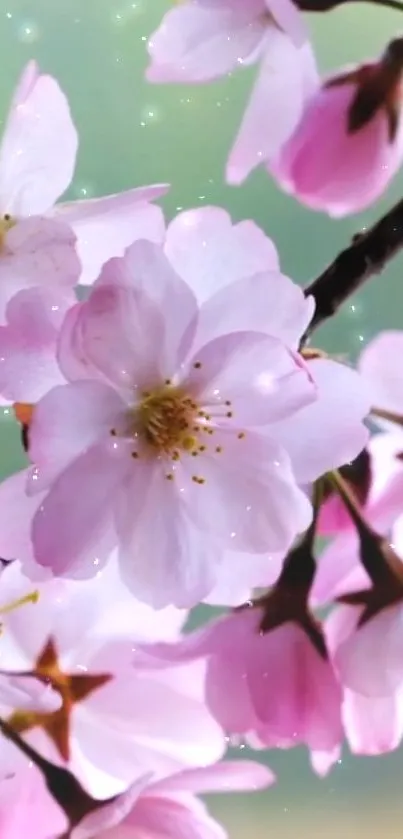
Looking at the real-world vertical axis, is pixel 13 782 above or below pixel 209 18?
below

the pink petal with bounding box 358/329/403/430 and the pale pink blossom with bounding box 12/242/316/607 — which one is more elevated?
the pale pink blossom with bounding box 12/242/316/607

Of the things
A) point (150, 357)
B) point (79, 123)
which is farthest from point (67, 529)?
point (79, 123)

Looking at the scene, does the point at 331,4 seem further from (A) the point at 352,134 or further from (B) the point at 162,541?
(B) the point at 162,541

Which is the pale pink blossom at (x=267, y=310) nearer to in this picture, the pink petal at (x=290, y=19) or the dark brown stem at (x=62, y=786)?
the pink petal at (x=290, y=19)

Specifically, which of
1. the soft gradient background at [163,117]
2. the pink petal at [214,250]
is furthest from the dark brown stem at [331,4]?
the pink petal at [214,250]

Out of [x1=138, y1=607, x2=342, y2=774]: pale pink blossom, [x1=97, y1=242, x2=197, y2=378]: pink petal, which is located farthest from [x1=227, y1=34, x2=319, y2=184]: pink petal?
[x1=138, y1=607, x2=342, y2=774]: pale pink blossom

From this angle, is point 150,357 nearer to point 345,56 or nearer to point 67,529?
point 67,529

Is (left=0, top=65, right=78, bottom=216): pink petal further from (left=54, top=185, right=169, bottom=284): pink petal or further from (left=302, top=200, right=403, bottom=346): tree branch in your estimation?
(left=302, top=200, right=403, bottom=346): tree branch
